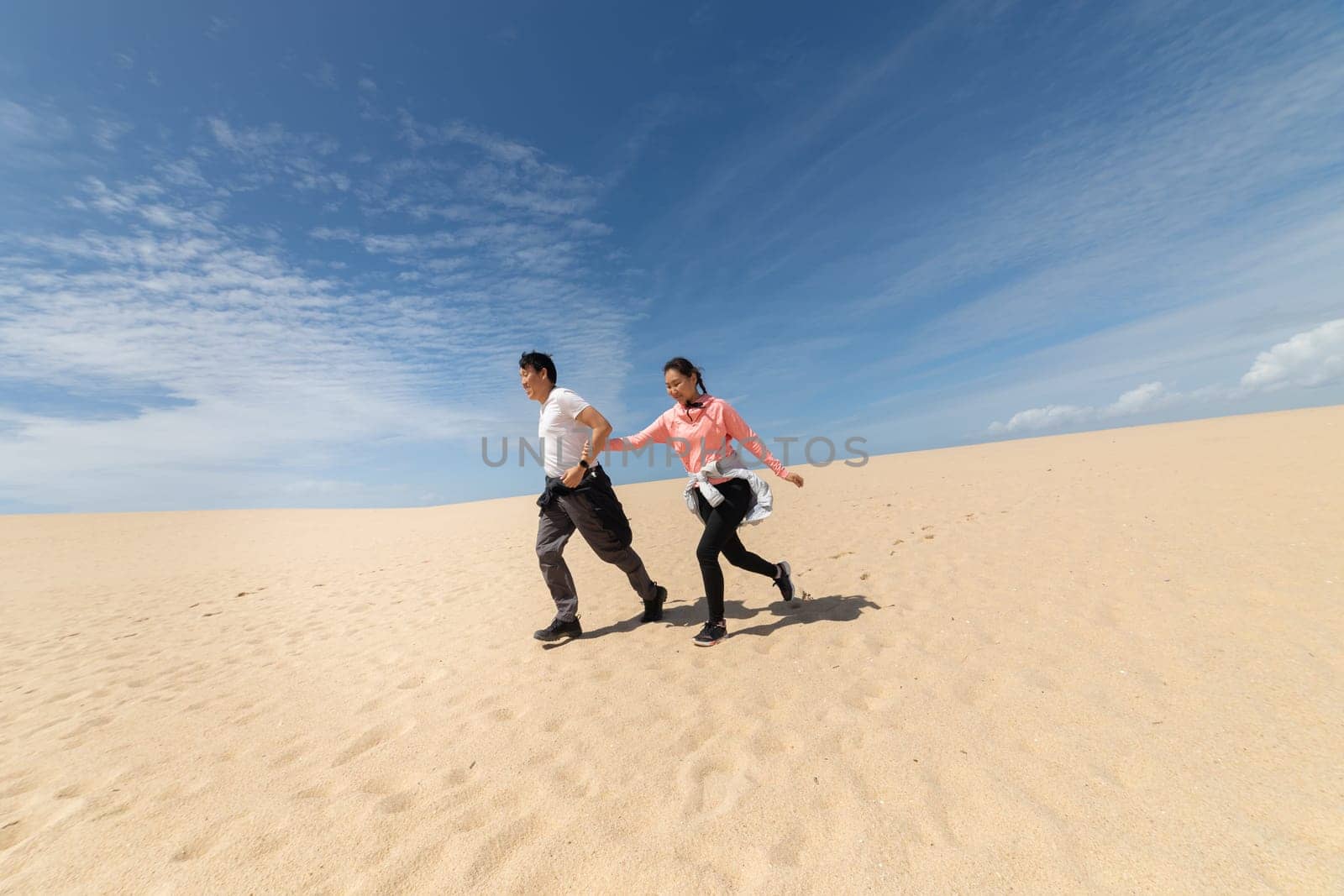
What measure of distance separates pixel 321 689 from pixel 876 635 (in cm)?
443

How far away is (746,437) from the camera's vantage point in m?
4.24

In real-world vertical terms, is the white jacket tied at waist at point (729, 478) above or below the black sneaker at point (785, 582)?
above

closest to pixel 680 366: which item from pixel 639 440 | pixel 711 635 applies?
pixel 639 440

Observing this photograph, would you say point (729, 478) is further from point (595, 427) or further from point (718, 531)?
point (595, 427)

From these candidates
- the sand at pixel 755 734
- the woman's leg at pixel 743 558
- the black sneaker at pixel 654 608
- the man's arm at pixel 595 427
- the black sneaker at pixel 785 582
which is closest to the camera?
the sand at pixel 755 734

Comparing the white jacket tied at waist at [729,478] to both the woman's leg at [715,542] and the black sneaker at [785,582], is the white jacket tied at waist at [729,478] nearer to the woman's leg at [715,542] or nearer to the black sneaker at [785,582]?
the woman's leg at [715,542]

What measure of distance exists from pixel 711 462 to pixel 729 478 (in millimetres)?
198

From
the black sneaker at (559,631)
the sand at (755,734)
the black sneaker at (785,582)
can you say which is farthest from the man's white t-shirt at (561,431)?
the black sneaker at (785,582)

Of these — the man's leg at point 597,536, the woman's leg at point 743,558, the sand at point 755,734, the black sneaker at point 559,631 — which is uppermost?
the man's leg at point 597,536

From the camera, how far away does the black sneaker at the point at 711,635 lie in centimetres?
419

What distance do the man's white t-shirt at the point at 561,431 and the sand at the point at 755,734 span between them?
1636 mm

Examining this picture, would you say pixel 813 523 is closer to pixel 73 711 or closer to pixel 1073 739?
pixel 1073 739

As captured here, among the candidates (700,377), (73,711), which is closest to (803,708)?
(700,377)

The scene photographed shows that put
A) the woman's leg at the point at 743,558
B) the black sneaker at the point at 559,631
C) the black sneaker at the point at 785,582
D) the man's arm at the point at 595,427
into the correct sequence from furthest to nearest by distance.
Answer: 1. the black sneaker at the point at 785,582
2. the black sneaker at the point at 559,631
3. the woman's leg at the point at 743,558
4. the man's arm at the point at 595,427
